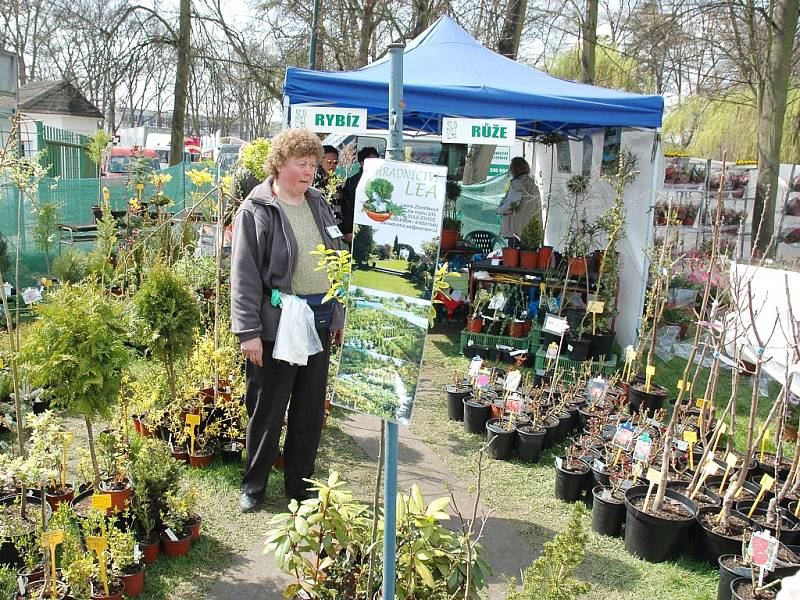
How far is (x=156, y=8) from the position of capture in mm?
14422

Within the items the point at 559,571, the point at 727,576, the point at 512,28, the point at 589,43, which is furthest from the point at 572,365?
the point at 589,43

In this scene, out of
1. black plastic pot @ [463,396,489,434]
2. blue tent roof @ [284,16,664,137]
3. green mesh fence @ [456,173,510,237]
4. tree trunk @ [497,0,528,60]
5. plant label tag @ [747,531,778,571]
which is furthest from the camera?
tree trunk @ [497,0,528,60]

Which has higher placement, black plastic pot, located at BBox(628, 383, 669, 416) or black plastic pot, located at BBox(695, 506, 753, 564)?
black plastic pot, located at BBox(628, 383, 669, 416)

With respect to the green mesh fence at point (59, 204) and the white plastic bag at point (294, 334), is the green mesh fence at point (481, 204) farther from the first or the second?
the white plastic bag at point (294, 334)

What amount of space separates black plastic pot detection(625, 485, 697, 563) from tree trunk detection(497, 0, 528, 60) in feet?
35.3

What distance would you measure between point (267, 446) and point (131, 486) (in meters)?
0.64

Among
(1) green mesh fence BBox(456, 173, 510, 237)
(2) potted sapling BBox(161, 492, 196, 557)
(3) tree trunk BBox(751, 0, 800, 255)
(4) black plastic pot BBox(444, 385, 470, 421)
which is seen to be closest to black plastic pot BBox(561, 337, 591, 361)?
(4) black plastic pot BBox(444, 385, 470, 421)

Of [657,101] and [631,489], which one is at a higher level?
[657,101]

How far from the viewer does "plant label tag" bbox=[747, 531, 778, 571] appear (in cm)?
246

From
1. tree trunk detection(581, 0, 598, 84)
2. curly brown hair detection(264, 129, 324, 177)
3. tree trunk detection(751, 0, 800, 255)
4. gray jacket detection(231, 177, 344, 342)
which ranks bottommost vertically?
gray jacket detection(231, 177, 344, 342)

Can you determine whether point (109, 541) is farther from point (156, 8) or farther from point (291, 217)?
point (156, 8)

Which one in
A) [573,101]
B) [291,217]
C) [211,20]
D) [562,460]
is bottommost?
[562,460]

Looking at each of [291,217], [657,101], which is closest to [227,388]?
[291,217]

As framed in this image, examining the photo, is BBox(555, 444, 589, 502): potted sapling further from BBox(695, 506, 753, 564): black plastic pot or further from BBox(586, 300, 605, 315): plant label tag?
BBox(586, 300, 605, 315): plant label tag
